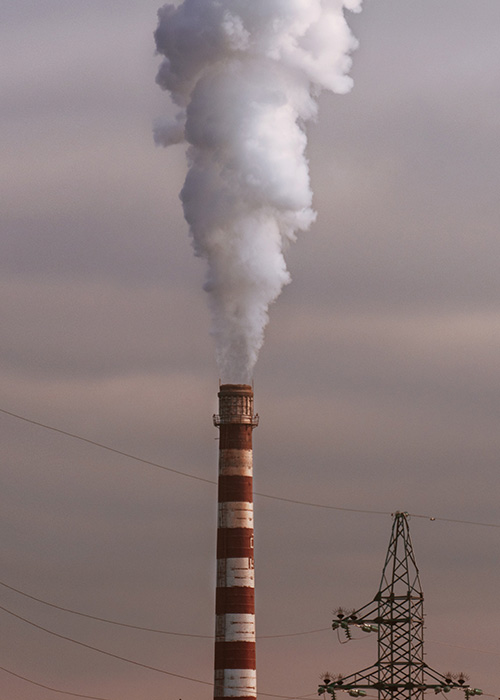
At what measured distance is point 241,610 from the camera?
164m

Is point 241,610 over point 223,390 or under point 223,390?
under

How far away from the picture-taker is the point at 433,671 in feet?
523

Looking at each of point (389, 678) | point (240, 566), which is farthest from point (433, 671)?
point (240, 566)

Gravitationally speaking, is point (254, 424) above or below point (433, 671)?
above

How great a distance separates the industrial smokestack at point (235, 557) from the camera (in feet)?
536

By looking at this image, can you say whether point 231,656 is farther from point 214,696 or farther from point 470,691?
point 470,691

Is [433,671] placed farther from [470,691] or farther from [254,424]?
[254,424]

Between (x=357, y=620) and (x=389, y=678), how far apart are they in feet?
16.3

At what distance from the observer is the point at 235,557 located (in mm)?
163750

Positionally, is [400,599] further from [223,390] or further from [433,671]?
[223,390]

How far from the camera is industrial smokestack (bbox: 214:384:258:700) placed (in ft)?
536

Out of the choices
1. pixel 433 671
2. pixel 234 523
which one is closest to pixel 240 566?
pixel 234 523

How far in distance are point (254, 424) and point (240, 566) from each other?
8.13 m

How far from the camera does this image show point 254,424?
16475 cm
